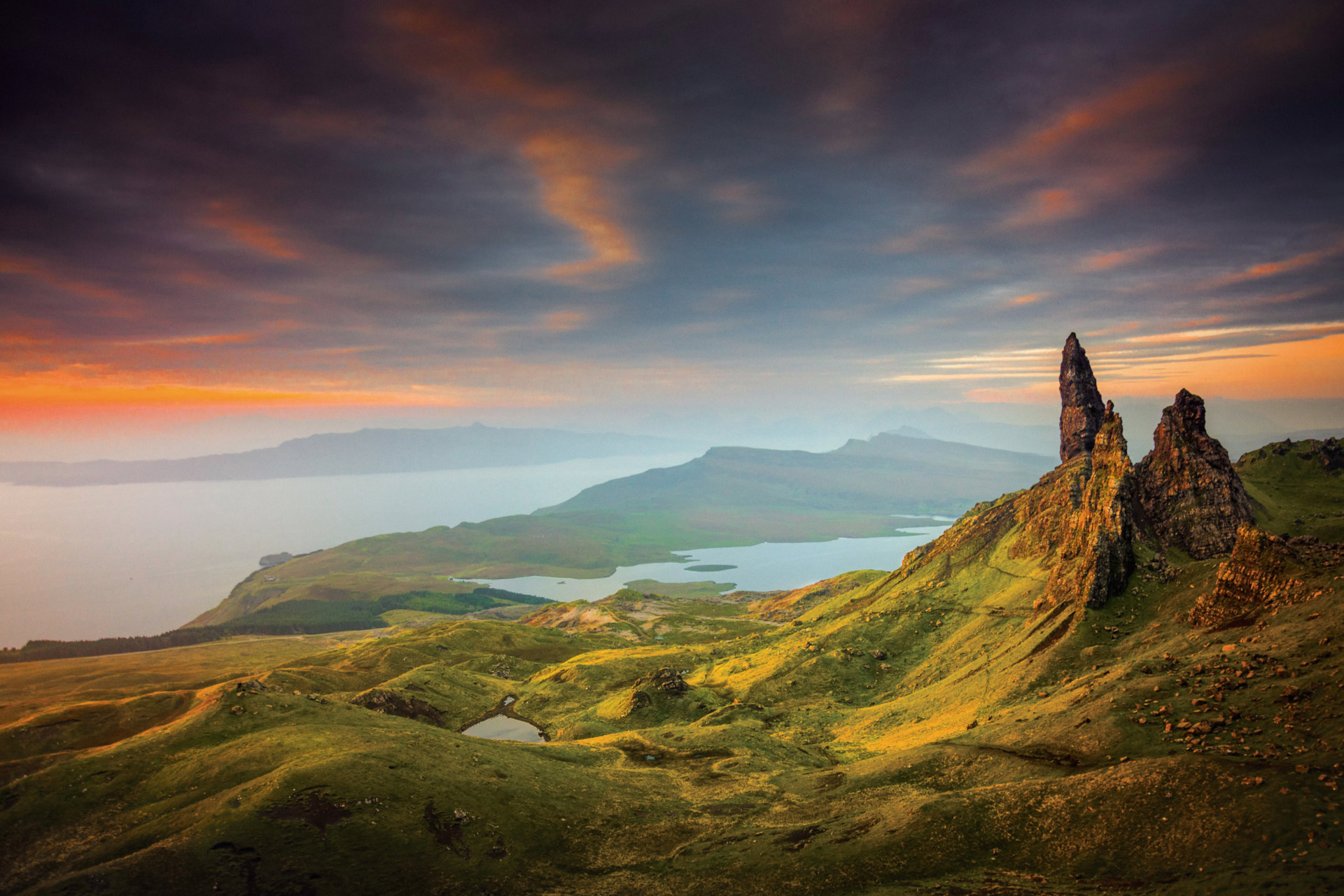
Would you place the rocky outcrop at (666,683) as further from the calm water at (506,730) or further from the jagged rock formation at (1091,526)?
the jagged rock formation at (1091,526)

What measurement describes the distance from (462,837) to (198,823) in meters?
27.7

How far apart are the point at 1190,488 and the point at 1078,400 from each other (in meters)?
87.1

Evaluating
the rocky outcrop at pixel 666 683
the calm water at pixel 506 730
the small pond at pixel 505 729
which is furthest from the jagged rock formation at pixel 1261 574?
the small pond at pixel 505 729

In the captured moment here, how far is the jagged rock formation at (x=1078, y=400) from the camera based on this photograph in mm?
192625

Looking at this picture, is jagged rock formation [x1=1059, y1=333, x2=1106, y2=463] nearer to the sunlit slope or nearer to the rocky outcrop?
the sunlit slope

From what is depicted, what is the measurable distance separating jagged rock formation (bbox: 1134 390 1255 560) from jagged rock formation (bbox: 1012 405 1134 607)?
208 inches

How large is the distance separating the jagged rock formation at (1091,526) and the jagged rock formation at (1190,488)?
5.29 meters

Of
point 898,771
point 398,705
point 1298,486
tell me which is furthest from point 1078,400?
point 398,705

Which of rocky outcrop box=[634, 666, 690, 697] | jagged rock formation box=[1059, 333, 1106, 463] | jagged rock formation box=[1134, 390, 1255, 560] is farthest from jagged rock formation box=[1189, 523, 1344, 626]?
jagged rock formation box=[1059, 333, 1106, 463]

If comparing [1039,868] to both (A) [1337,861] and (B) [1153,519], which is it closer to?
(A) [1337,861]

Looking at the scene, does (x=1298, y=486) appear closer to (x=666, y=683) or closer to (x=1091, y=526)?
(x=1091, y=526)

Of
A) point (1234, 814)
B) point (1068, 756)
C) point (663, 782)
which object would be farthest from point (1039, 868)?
point (663, 782)

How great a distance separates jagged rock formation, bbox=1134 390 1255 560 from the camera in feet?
362

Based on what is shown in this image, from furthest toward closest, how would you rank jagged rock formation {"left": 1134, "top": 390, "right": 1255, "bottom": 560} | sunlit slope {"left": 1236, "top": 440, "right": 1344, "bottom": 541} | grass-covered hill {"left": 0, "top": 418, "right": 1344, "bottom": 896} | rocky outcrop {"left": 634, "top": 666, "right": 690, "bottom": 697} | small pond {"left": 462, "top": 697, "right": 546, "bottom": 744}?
rocky outcrop {"left": 634, "top": 666, "right": 690, "bottom": 697} < small pond {"left": 462, "top": 697, "right": 546, "bottom": 744} < sunlit slope {"left": 1236, "top": 440, "right": 1344, "bottom": 541} < jagged rock formation {"left": 1134, "top": 390, "right": 1255, "bottom": 560} < grass-covered hill {"left": 0, "top": 418, "right": 1344, "bottom": 896}
